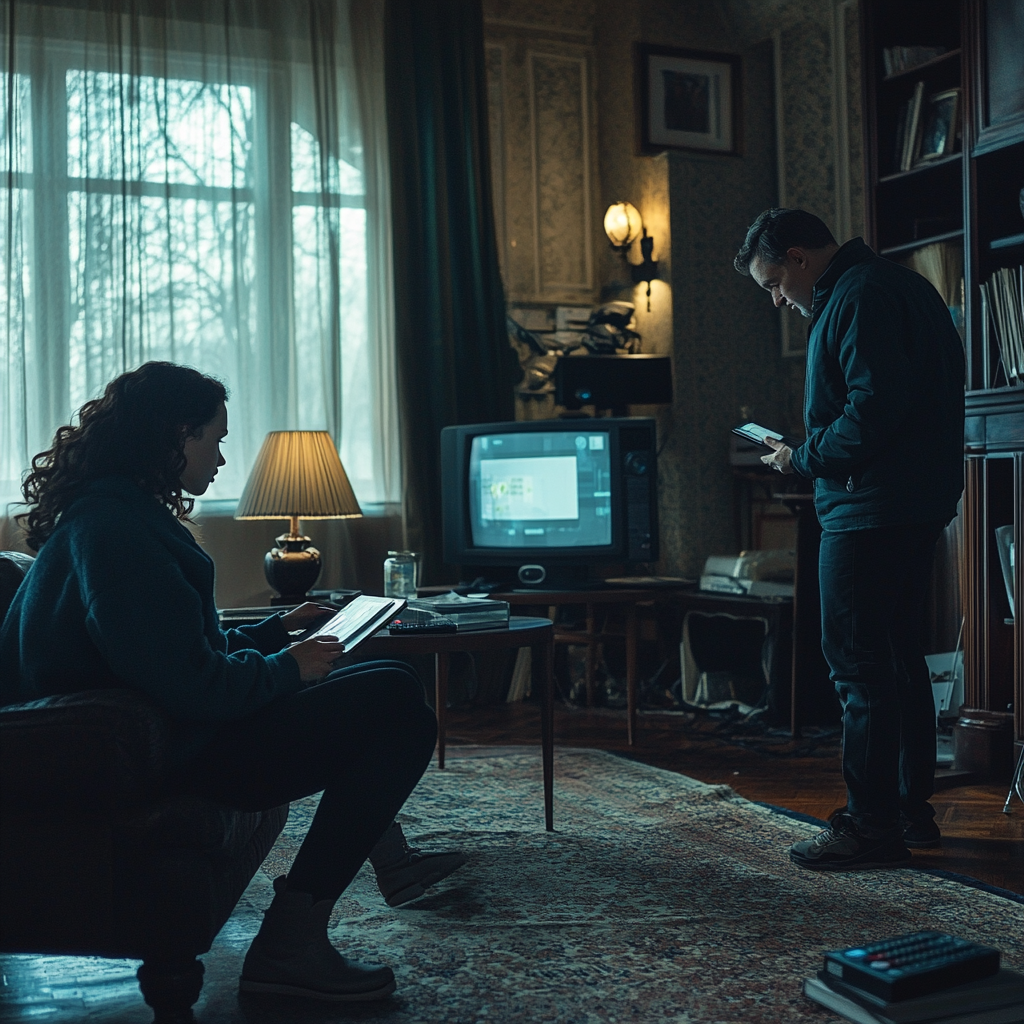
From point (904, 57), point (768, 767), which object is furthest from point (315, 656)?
point (904, 57)

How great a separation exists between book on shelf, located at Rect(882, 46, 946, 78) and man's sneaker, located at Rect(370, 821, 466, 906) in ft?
9.29

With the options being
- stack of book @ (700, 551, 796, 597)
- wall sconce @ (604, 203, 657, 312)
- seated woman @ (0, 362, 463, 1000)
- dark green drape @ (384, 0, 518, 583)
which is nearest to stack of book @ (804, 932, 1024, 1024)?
seated woman @ (0, 362, 463, 1000)

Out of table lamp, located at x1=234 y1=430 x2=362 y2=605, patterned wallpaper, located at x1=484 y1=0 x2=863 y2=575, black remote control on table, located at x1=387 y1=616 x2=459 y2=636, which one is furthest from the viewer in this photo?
patterned wallpaper, located at x1=484 y1=0 x2=863 y2=575

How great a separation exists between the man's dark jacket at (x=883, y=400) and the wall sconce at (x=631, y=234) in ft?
7.91

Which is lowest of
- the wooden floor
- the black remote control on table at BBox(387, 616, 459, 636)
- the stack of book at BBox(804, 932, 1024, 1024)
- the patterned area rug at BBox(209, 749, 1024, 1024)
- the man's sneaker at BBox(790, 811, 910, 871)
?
the wooden floor

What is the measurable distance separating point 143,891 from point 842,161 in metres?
4.00

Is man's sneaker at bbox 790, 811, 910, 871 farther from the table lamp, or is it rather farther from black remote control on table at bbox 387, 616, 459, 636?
the table lamp

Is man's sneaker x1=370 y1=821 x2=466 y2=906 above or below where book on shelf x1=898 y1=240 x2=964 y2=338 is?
below

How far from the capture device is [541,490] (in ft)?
12.1

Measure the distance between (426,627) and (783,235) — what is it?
1.16 meters

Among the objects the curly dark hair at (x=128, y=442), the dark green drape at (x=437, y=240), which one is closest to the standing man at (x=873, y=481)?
the curly dark hair at (x=128, y=442)

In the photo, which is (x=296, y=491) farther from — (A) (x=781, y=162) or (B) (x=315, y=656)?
(A) (x=781, y=162)

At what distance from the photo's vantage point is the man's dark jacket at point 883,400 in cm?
229

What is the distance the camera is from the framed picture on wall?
472cm
